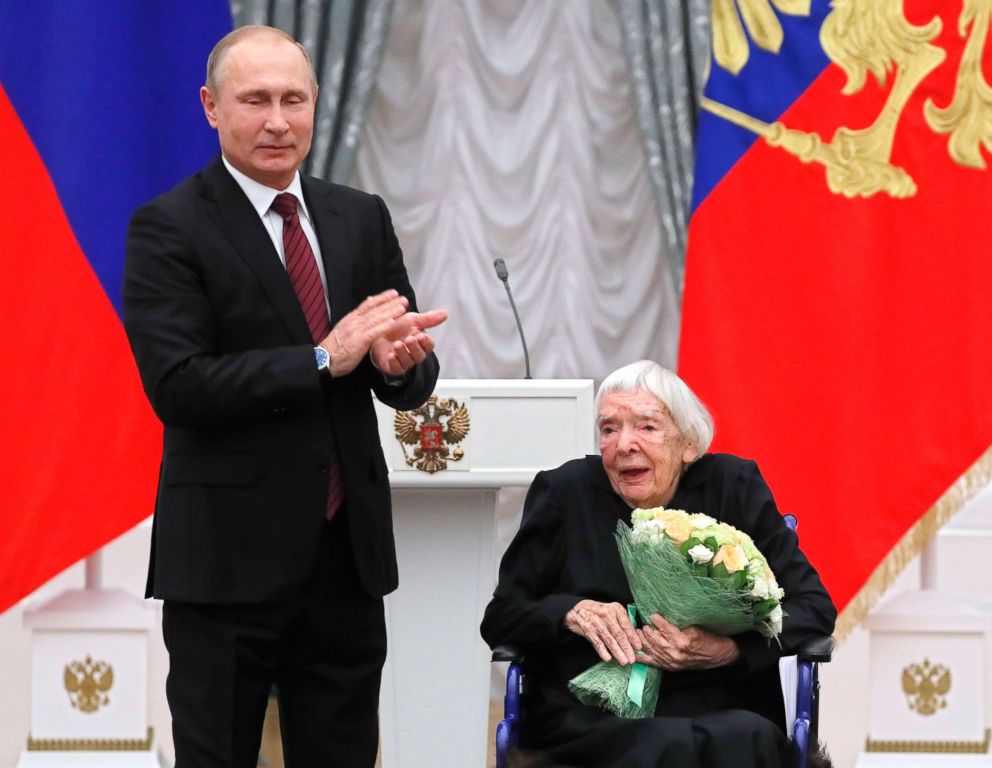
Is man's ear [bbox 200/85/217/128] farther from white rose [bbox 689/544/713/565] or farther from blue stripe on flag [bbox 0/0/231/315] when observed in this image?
blue stripe on flag [bbox 0/0/231/315]

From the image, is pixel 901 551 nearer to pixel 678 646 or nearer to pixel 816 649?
pixel 816 649

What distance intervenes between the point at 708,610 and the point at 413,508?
1.24 m

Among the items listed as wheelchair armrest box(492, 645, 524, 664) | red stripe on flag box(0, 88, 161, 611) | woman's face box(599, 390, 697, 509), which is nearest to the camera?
wheelchair armrest box(492, 645, 524, 664)

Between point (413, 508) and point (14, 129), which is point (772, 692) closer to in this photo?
point (413, 508)

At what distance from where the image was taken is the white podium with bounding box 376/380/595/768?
3877mm

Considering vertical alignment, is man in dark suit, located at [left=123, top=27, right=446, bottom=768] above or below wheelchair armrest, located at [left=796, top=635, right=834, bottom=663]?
above

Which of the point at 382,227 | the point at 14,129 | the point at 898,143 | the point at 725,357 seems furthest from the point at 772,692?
the point at 14,129

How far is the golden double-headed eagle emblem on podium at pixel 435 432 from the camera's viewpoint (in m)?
3.88

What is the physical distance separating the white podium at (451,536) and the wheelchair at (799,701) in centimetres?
80

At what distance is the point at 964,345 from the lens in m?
4.88

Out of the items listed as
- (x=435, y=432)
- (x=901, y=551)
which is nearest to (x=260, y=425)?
(x=435, y=432)

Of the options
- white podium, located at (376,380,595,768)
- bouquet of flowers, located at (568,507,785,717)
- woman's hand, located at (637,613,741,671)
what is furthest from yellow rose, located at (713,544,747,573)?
white podium, located at (376,380,595,768)

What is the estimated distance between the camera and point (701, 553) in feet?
9.45

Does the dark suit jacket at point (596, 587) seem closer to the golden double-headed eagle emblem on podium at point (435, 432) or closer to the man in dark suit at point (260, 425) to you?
the golden double-headed eagle emblem on podium at point (435, 432)
